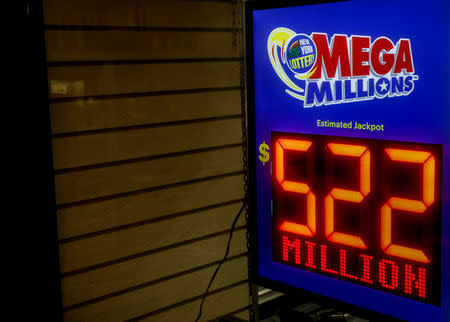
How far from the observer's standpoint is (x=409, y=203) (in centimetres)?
245

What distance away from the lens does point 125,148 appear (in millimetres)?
3551

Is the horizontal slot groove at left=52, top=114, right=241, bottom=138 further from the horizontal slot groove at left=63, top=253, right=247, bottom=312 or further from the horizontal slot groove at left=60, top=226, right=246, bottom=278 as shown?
A: the horizontal slot groove at left=63, top=253, right=247, bottom=312

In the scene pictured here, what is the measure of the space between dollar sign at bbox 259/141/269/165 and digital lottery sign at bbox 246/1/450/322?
0.01 metres

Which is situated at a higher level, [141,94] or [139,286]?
[141,94]

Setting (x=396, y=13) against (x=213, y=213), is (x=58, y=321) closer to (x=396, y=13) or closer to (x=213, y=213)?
(x=213, y=213)

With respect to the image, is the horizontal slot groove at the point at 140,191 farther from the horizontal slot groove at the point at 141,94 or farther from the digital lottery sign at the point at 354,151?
the digital lottery sign at the point at 354,151

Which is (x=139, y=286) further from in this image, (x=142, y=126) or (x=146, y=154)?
(x=142, y=126)

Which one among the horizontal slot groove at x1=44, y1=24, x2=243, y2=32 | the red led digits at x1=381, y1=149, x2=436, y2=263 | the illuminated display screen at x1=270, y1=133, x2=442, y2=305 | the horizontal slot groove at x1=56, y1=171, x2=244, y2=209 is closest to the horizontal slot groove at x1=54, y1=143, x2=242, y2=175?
the horizontal slot groove at x1=56, y1=171, x2=244, y2=209

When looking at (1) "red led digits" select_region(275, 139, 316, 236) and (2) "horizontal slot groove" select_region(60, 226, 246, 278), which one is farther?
(2) "horizontal slot groove" select_region(60, 226, 246, 278)

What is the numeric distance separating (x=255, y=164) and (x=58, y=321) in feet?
4.86

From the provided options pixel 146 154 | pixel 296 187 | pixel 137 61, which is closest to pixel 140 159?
pixel 146 154

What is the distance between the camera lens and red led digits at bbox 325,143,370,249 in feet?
8.49

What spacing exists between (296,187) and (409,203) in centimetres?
62

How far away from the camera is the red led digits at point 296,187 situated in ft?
9.25
